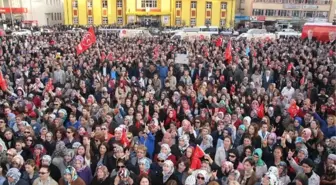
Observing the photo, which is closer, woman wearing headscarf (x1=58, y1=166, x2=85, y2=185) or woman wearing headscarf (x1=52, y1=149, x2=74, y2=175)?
woman wearing headscarf (x1=58, y1=166, x2=85, y2=185)

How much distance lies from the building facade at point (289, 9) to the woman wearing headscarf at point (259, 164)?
50601 mm

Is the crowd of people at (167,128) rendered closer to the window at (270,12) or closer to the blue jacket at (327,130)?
the blue jacket at (327,130)

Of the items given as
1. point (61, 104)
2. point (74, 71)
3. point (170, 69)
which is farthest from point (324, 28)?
point (61, 104)

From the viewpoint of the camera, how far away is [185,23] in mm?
50219

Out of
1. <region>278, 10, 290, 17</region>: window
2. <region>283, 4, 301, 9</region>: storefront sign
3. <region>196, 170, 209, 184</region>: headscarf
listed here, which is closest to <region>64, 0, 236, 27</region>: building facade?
<region>278, 10, 290, 17</region>: window

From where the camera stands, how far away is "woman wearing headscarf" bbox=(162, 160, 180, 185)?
15.8 feet

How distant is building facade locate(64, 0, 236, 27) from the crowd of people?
38.1m

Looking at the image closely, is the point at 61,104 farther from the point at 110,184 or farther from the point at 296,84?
the point at 296,84

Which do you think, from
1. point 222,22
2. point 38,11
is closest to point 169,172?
point 222,22

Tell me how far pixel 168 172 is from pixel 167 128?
2555 millimetres

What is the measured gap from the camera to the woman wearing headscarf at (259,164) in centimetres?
503

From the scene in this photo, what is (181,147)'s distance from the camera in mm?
5777

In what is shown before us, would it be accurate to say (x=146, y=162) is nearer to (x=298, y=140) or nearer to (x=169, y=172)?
(x=169, y=172)

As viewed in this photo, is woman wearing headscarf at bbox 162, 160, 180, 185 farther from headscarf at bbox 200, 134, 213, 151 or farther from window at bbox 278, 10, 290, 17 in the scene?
window at bbox 278, 10, 290, 17
